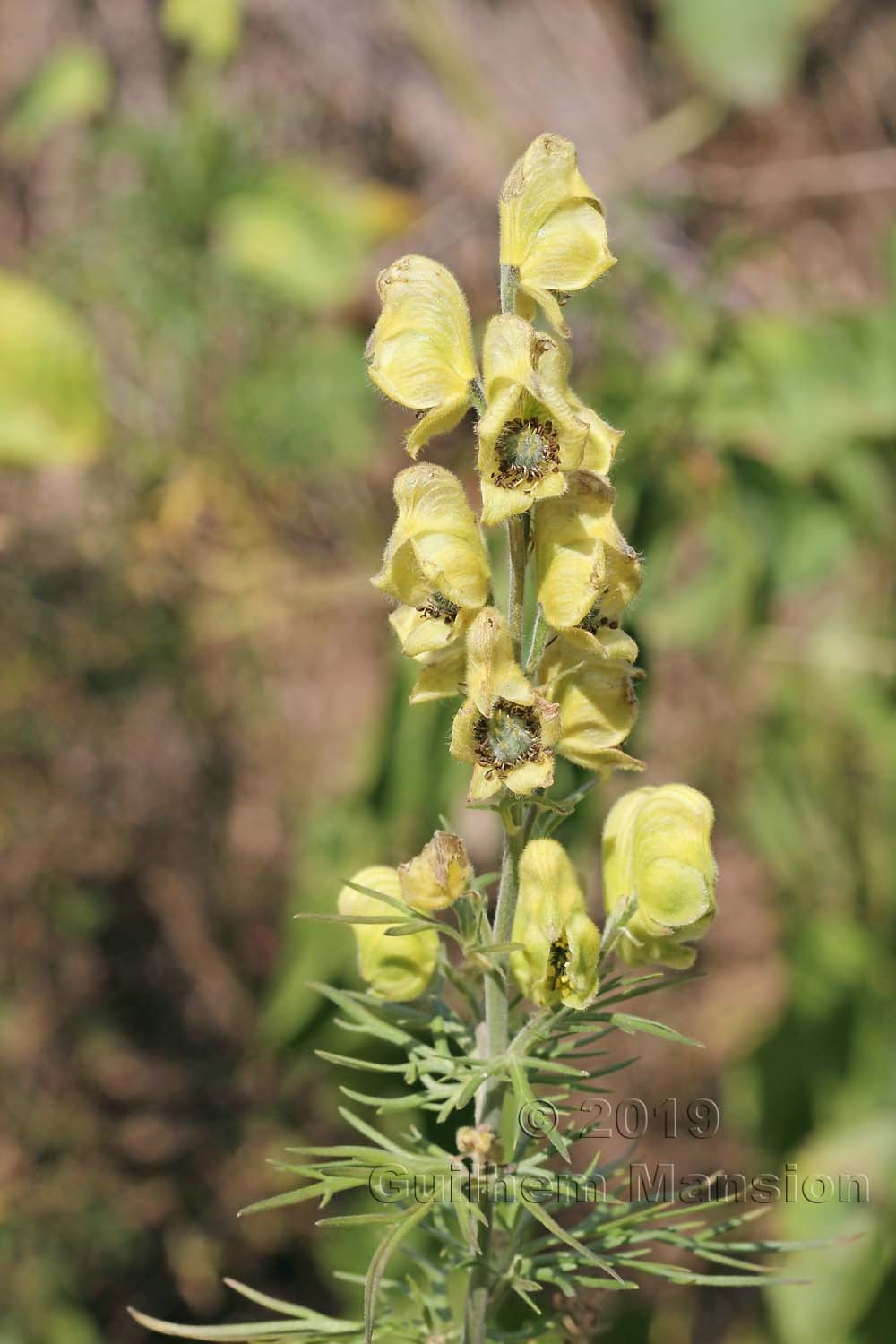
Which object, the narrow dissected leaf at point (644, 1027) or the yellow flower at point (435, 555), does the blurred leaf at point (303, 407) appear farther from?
the narrow dissected leaf at point (644, 1027)

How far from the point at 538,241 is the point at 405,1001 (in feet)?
2.41

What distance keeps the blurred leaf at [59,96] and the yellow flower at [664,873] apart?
372 centimetres

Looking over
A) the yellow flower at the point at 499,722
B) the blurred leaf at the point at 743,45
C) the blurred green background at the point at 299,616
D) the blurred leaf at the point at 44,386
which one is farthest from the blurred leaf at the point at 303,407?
the yellow flower at the point at 499,722

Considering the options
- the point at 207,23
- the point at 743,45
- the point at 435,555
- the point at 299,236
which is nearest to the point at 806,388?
the point at 299,236

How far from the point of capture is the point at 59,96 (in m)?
4.04

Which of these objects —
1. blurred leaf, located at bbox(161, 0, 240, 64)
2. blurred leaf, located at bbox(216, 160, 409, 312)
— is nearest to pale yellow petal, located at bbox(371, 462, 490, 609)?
blurred leaf, located at bbox(216, 160, 409, 312)

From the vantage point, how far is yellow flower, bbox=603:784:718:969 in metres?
1.06

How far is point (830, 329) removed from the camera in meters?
2.83

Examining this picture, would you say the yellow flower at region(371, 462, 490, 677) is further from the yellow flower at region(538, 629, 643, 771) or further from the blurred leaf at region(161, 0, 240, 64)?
the blurred leaf at region(161, 0, 240, 64)

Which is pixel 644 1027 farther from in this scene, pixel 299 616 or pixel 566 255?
pixel 299 616

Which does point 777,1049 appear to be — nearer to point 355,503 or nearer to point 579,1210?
point 579,1210

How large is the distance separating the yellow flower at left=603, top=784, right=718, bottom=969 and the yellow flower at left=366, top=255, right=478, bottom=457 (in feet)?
1.24

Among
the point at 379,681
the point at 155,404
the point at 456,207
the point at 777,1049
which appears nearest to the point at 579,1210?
the point at 777,1049

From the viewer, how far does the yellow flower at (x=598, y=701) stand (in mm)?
1061
